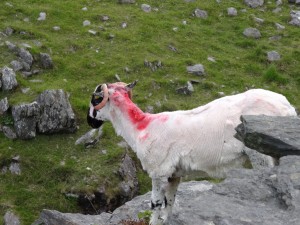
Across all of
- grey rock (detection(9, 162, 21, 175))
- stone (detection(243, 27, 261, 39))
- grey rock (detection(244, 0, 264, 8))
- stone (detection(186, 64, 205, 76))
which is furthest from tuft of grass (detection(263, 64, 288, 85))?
grey rock (detection(9, 162, 21, 175))

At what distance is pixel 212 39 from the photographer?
19219 millimetres

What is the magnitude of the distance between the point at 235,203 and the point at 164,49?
12.8 m

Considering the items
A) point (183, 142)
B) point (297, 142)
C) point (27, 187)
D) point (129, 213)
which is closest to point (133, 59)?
point (27, 187)

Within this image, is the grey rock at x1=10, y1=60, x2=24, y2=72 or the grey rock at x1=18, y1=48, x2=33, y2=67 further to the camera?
the grey rock at x1=18, y1=48, x2=33, y2=67

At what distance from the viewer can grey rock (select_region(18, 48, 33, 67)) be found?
641 inches

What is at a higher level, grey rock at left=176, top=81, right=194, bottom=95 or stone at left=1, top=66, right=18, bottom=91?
stone at left=1, top=66, right=18, bottom=91

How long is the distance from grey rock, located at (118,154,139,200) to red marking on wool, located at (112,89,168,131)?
123 inches

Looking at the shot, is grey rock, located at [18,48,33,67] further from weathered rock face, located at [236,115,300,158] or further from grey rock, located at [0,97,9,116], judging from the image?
weathered rock face, located at [236,115,300,158]

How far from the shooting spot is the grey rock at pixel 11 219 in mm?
11453

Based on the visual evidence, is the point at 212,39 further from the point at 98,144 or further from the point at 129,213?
the point at 129,213

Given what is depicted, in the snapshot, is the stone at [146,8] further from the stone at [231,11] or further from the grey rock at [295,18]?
the grey rock at [295,18]

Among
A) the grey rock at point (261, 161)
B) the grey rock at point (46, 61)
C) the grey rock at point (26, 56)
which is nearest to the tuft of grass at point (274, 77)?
the grey rock at point (46, 61)

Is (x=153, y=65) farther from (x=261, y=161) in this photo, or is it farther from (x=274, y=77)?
(x=261, y=161)

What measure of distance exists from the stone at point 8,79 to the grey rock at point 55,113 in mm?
1242
